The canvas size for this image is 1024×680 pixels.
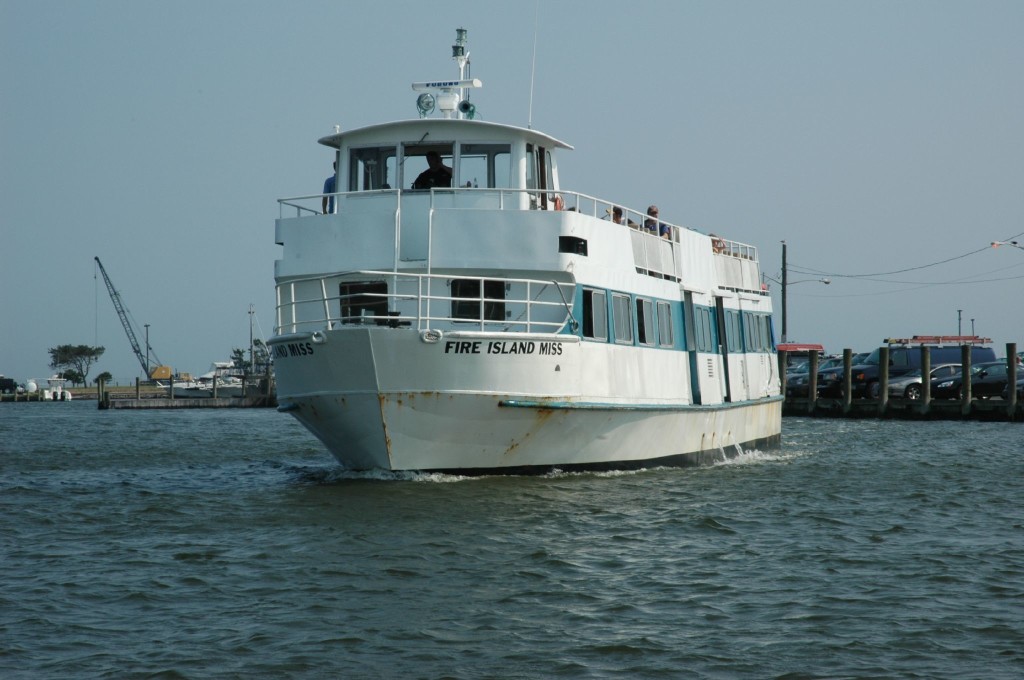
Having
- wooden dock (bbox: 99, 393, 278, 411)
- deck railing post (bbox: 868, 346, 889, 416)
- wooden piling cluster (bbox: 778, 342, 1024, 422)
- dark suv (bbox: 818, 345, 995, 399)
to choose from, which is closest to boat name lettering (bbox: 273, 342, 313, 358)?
wooden piling cluster (bbox: 778, 342, 1024, 422)

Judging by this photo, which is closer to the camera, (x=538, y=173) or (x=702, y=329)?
(x=538, y=173)

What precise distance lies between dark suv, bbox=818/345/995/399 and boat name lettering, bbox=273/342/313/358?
30.3m

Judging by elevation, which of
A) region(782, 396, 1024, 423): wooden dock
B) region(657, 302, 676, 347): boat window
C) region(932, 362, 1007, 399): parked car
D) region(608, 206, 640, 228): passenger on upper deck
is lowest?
region(782, 396, 1024, 423): wooden dock

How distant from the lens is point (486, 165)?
747 inches

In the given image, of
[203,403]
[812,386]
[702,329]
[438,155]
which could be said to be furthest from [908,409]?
[203,403]

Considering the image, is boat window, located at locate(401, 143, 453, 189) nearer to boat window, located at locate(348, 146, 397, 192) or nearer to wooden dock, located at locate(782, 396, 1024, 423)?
boat window, located at locate(348, 146, 397, 192)

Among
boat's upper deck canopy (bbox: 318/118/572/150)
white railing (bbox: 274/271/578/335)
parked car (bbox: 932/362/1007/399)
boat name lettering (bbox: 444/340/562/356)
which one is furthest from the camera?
parked car (bbox: 932/362/1007/399)

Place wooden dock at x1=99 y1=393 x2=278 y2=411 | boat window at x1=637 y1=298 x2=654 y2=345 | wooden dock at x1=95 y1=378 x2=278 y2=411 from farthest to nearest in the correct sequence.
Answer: wooden dock at x1=99 y1=393 x2=278 y2=411 → wooden dock at x1=95 y1=378 x2=278 y2=411 → boat window at x1=637 y1=298 x2=654 y2=345

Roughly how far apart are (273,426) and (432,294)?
26.0 meters

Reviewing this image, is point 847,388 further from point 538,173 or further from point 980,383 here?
point 538,173

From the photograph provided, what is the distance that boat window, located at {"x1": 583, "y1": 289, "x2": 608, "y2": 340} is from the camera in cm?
1809

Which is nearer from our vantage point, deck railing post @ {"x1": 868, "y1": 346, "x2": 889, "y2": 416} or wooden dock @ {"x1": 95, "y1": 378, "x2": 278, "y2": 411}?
deck railing post @ {"x1": 868, "y1": 346, "x2": 889, "y2": 416}

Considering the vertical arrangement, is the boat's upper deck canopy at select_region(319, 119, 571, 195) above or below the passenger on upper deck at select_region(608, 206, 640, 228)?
above

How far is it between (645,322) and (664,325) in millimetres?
1004
